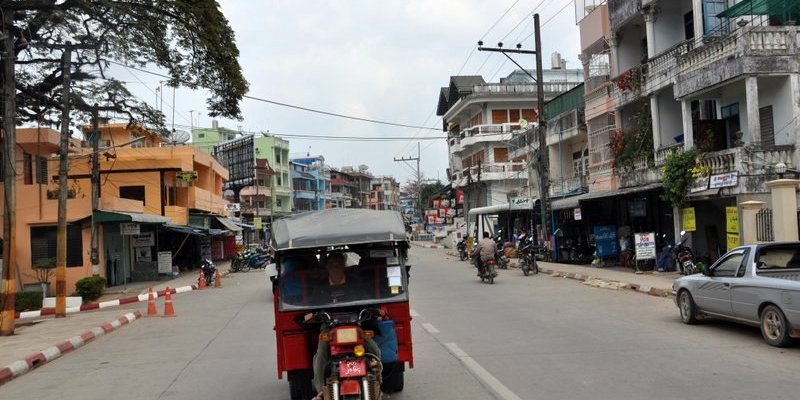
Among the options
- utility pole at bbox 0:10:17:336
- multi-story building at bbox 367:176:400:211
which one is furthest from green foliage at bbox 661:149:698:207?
multi-story building at bbox 367:176:400:211

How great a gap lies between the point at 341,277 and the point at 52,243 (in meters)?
23.0

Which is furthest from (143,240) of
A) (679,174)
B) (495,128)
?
(495,128)

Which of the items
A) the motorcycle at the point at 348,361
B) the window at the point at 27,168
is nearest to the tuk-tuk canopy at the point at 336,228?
the motorcycle at the point at 348,361

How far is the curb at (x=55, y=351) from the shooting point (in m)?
10.2

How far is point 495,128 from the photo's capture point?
58062mm

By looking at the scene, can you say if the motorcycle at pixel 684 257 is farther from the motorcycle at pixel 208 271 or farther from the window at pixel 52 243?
the window at pixel 52 243

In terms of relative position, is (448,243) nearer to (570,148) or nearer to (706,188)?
(570,148)

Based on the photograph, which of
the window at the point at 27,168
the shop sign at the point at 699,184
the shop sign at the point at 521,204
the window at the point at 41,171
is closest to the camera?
the shop sign at the point at 699,184

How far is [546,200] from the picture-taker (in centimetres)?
2859

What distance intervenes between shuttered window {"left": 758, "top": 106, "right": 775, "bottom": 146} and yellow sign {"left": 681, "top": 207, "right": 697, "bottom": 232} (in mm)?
2814

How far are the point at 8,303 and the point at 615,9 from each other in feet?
75.0

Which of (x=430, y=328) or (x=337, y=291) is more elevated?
(x=337, y=291)

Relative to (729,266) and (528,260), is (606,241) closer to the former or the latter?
(528,260)

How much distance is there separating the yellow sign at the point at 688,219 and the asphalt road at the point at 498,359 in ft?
17.6
